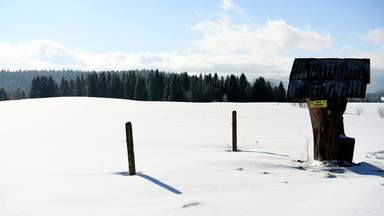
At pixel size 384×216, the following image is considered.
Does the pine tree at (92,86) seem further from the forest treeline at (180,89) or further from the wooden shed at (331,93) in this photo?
the wooden shed at (331,93)

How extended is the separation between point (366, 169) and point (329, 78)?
237 cm

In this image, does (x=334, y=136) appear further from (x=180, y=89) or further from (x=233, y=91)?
(x=233, y=91)

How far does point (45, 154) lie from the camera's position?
7203 millimetres

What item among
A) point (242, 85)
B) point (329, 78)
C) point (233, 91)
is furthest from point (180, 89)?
point (329, 78)

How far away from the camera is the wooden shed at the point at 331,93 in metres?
6.60

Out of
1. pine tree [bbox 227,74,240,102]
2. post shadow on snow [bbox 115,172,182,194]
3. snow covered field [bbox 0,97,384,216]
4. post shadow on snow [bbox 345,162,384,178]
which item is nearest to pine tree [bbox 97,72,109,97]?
pine tree [bbox 227,74,240,102]

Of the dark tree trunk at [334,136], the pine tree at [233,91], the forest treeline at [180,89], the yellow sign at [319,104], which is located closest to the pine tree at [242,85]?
the forest treeline at [180,89]

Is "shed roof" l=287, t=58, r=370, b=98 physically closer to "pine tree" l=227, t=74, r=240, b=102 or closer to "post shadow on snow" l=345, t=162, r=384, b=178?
"post shadow on snow" l=345, t=162, r=384, b=178

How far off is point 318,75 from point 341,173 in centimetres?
257

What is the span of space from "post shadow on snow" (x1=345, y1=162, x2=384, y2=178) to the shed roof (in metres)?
1.74

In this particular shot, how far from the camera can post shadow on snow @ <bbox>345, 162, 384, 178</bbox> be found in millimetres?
5871

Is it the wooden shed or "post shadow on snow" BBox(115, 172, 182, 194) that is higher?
the wooden shed

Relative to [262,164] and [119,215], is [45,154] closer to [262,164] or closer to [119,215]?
[119,215]

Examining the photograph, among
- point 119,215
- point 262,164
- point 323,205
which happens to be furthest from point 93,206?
point 262,164
